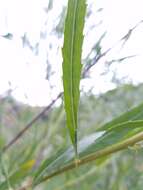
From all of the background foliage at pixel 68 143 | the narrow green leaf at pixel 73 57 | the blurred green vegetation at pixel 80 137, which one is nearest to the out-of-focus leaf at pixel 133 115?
the background foliage at pixel 68 143

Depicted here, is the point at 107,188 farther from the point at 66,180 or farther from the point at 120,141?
the point at 120,141

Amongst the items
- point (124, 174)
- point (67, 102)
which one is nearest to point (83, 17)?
point (67, 102)

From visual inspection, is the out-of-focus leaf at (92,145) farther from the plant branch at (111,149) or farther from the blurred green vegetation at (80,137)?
the blurred green vegetation at (80,137)

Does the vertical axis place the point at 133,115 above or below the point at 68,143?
above

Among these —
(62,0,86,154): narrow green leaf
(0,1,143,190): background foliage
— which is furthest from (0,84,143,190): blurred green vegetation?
(62,0,86,154): narrow green leaf

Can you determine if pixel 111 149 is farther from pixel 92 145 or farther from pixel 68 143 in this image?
pixel 68 143

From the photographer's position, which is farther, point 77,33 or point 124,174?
point 124,174

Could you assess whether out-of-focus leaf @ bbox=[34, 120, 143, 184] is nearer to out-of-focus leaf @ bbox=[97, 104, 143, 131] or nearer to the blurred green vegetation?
out-of-focus leaf @ bbox=[97, 104, 143, 131]

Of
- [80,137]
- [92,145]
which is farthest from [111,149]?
[80,137]
